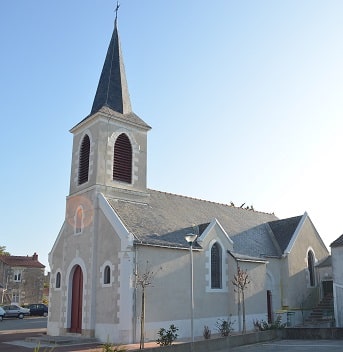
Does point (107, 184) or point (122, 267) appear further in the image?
point (107, 184)

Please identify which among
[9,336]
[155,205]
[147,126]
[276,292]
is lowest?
[9,336]

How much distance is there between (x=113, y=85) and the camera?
2547cm

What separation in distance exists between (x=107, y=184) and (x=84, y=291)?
5598 millimetres

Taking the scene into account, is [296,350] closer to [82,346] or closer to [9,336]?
[82,346]

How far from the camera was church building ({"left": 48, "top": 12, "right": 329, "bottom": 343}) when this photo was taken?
773 inches

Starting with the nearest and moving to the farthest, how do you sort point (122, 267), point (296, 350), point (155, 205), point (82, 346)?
point (296, 350) → point (82, 346) → point (122, 267) → point (155, 205)

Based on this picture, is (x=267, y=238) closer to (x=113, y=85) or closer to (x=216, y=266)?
(x=216, y=266)

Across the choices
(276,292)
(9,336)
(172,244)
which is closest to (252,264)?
(276,292)

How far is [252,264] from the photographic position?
977 inches

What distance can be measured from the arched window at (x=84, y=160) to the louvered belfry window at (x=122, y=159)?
1700 mm

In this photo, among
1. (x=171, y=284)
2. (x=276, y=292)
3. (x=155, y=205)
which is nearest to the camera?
(x=171, y=284)

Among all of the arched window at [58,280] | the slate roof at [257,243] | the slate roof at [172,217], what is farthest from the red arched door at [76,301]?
the slate roof at [257,243]

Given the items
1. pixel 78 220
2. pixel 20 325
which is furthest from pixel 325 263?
pixel 20 325

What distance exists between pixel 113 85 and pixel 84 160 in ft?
16.6
